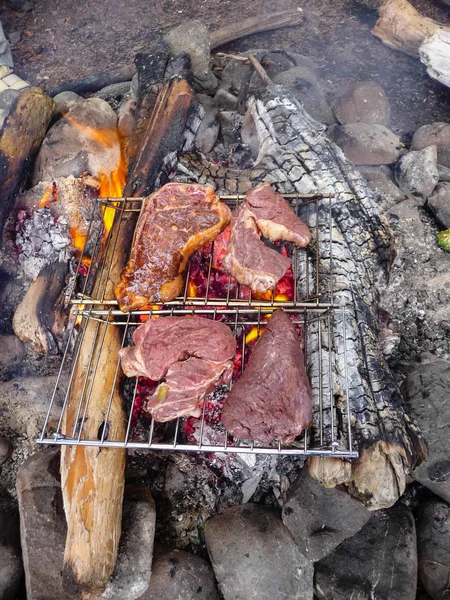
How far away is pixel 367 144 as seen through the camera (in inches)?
198

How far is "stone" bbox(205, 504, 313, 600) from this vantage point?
10.6ft

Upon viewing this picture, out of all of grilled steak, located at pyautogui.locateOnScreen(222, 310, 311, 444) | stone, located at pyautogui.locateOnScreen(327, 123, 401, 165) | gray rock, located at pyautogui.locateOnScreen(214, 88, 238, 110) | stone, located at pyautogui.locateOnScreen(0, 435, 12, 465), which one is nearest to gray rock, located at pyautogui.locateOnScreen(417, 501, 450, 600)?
grilled steak, located at pyautogui.locateOnScreen(222, 310, 311, 444)

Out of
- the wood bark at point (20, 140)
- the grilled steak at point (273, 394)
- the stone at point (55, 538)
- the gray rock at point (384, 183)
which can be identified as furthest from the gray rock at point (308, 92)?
the stone at point (55, 538)

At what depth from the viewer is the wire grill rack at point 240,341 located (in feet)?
9.50

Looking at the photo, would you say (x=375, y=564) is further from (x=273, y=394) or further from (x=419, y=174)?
(x=419, y=174)

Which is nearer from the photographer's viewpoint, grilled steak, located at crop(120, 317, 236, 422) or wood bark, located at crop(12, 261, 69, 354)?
grilled steak, located at crop(120, 317, 236, 422)

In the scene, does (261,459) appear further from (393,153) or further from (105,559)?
(393,153)

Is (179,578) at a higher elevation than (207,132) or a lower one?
lower

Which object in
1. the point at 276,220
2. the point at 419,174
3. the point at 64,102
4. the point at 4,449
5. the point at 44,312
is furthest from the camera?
the point at 64,102

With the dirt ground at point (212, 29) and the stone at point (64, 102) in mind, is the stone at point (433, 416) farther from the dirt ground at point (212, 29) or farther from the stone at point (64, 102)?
the stone at point (64, 102)

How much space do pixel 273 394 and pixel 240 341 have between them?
0.70 m

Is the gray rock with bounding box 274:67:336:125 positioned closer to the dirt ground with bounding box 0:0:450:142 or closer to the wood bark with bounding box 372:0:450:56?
the dirt ground with bounding box 0:0:450:142

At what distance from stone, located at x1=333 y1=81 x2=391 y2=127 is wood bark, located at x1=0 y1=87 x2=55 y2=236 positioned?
10.9 feet

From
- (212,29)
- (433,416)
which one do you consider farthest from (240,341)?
(212,29)
